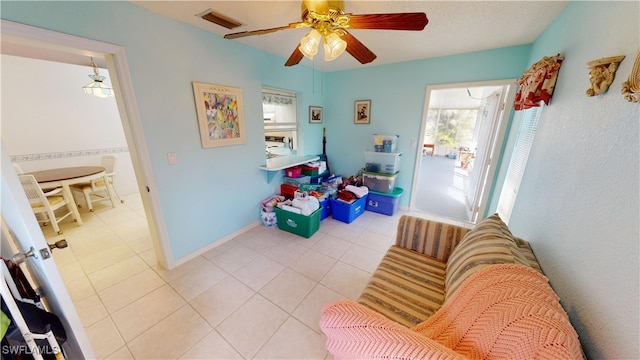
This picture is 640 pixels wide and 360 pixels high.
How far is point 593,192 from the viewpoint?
0.86 m

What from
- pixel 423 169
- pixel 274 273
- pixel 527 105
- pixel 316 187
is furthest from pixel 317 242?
pixel 423 169

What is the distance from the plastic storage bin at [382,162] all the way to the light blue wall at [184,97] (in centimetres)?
169

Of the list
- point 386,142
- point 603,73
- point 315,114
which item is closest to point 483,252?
point 603,73

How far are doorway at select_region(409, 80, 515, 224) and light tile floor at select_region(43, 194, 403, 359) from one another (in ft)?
4.48

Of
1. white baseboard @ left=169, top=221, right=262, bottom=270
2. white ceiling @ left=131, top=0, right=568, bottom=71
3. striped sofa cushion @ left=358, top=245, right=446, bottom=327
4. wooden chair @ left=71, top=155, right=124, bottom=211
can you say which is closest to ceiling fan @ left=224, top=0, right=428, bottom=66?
white ceiling @ left=131, top=0, right=568, bottom=71

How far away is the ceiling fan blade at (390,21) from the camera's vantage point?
3.70ft

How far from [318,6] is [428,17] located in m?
1.11

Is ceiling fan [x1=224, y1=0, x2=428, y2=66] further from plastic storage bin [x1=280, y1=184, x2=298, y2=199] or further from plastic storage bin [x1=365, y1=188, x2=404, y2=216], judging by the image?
A: plastic storage bin [x1=365, y1=188, x2=404, y2=216]

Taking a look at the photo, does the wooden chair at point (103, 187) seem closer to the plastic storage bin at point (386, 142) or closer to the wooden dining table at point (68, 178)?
the wooden dining table at point (68, 178)

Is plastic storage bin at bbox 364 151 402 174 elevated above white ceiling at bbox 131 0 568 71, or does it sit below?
below

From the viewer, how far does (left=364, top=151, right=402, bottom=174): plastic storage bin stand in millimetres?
3176

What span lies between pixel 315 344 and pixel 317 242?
1.21 m

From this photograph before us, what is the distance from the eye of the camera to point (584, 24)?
4.00 feet

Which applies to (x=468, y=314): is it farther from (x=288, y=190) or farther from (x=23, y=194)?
(x=288, y=190)
